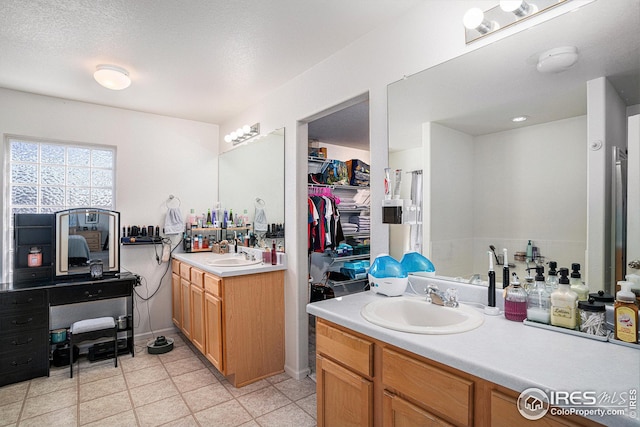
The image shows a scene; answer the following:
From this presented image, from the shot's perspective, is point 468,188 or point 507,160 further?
point 468,188

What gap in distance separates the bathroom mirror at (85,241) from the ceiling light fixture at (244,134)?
4.72ft

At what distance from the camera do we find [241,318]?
8.64 ft

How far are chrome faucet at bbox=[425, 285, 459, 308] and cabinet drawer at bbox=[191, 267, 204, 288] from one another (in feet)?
6.82

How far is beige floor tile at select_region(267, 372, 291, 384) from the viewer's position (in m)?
2.70

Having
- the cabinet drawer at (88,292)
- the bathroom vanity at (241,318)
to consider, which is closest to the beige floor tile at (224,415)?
the bathroom vanity at (241,318)

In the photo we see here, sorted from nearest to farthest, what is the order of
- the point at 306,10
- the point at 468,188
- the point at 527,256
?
the point at 527,256, the point at 468,188, the point at 306,10

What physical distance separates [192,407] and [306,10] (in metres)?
2.72

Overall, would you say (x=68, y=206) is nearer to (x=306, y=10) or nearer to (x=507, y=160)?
(x=306, y=10)

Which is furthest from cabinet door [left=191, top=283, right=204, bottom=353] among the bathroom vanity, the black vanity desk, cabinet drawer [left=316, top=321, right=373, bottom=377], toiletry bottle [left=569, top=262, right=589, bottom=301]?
toiletry bottle [left=569, top=262, right=589, bottom=301]

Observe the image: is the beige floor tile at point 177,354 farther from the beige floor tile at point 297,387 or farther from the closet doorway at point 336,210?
the closet doorway at point 336,210

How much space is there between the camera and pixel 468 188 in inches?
66.6

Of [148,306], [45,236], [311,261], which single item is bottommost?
[148,306]

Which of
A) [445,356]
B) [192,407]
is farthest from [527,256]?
[192,407]

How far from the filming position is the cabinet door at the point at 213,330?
2.60m
